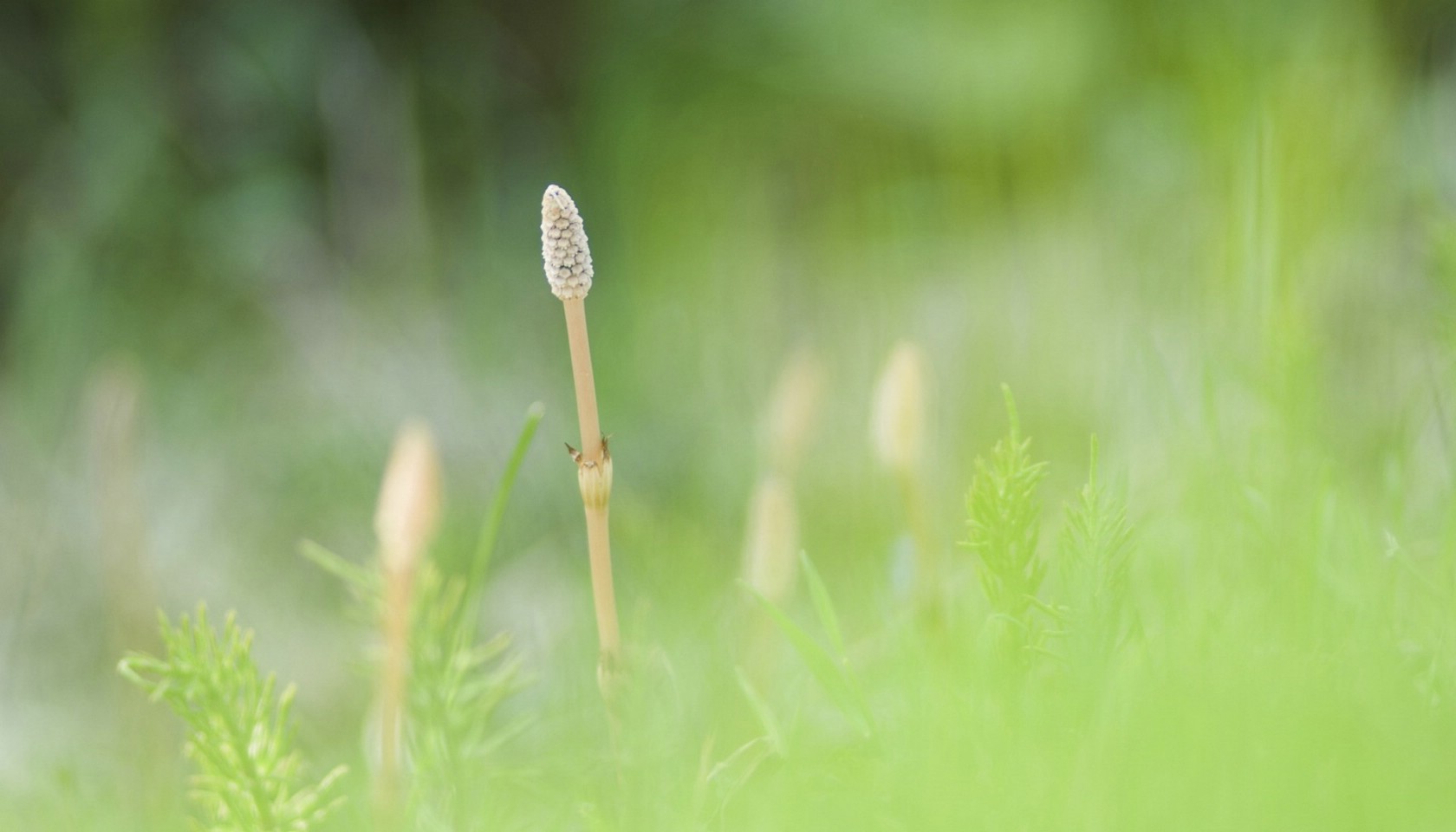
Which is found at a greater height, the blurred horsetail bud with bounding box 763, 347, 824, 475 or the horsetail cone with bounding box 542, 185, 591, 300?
the horsetail cone with bounding box 542, 185, 591, 300

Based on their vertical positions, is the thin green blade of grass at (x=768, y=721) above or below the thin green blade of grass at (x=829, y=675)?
below

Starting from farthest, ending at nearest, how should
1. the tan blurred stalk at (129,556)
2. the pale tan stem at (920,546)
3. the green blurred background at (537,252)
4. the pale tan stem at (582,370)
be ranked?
1. the green blurred background at (537,252)
2. the tan blurred stalk at (129,556)
3. the pale tan stem at (920,546)
4. the pale tan stem at (582,370)

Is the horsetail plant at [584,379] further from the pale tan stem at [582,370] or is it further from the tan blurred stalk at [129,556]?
the tan blurred stalk at [129,556]

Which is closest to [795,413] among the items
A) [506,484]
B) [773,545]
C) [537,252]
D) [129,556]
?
[773,545]

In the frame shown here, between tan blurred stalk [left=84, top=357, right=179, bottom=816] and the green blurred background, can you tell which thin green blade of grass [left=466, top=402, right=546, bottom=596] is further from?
the green blurred background

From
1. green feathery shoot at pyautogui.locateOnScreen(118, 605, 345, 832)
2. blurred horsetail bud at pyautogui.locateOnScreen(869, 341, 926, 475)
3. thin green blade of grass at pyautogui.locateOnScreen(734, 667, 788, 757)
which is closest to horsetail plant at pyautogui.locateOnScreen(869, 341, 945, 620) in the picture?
blurred horsetail bud at pyautogui.locateOnScreen(869, 341, 926, 475)

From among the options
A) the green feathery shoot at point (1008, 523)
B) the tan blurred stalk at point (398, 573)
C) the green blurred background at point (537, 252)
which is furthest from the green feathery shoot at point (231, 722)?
the green blurred background at point (537, 252)

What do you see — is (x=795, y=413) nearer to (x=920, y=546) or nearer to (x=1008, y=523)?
(x=920, y=546)
